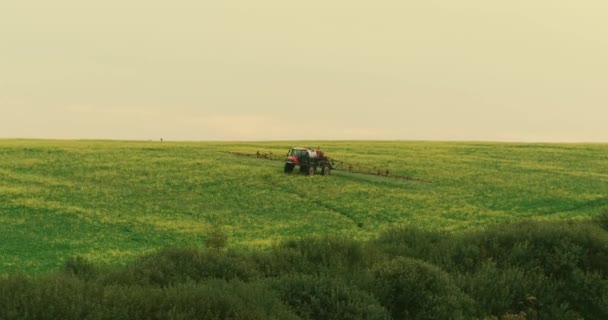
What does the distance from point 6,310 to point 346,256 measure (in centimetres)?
1070

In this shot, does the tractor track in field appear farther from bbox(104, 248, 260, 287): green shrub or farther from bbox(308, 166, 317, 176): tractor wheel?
bbox(104, 248, 260, 287): green shrub

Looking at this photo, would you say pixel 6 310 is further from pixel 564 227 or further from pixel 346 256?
pixel 564 227

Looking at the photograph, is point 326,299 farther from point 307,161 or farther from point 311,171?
point 307,161

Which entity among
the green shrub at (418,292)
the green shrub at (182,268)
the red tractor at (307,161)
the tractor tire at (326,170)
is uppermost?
the red tractor at (307,161)

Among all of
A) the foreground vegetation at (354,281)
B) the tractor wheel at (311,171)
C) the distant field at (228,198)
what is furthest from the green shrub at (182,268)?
the tractor wheel at (311,171)

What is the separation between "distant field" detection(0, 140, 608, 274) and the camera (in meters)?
26.4

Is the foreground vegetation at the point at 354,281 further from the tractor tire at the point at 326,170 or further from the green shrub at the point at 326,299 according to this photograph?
the tractor tire at the point at 326,170

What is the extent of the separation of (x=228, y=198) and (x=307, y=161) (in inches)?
312

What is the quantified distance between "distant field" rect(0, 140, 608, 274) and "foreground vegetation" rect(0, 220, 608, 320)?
639 centimetres

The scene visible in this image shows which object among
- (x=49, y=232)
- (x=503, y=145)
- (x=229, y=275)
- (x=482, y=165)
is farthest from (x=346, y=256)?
(x=503, y=145)

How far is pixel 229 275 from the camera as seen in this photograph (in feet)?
54.5

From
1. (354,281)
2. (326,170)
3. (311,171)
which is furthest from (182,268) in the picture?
(326,170)

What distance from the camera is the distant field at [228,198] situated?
2639cm

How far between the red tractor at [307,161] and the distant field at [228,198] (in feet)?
3.28
